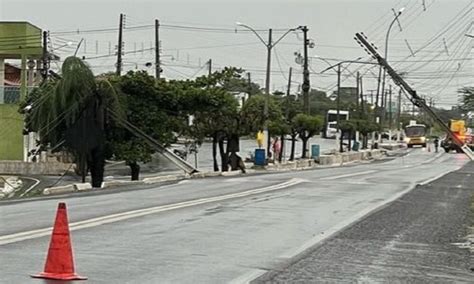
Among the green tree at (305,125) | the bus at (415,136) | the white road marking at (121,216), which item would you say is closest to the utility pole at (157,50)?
the green tree at (305,125)

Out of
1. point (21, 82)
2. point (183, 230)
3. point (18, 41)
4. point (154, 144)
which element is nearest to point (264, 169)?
point (154, 144)

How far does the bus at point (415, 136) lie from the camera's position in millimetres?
108812

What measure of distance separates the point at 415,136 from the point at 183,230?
320 ft

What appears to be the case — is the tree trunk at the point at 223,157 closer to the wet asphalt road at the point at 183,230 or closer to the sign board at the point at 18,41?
the sign board at the point at 18,41

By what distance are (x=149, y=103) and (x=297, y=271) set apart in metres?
29.0

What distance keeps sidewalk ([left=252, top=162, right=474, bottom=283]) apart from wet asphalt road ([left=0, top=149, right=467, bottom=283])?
0.38 metres

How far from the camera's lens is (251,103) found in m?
48.2

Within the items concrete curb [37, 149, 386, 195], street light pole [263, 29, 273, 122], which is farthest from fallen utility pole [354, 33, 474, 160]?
street light pole [263, 29, 273, 122]

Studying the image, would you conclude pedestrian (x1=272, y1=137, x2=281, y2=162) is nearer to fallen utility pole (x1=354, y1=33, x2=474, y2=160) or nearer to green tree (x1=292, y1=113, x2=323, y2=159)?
green tree (x1=292, y1=113, x2=323, y2=159)

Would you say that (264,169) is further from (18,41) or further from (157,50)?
(18,41)

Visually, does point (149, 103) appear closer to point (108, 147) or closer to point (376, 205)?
point (108, 147)

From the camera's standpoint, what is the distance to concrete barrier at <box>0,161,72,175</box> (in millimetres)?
46219

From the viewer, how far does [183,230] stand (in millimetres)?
14047

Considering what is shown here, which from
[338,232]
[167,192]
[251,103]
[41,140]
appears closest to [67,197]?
[167,192]
